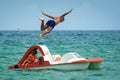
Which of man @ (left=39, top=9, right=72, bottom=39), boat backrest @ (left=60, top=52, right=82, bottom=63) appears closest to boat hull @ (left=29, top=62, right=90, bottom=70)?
boat backrest @ (left=60, top=52, right=82, bottom=63)

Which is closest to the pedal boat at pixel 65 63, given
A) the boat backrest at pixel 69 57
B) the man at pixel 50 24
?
the boat backrest at pixel 69 57

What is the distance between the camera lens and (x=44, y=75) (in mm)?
19938

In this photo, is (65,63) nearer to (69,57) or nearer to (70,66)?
(70,66)

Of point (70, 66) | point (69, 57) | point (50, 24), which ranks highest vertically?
point (50, 24)

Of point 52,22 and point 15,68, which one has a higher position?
point 52,22

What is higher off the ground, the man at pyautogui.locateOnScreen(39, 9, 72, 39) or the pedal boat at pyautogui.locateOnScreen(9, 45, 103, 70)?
the man at pyautogui.locateOnScreen(39, 9, 72, 39)

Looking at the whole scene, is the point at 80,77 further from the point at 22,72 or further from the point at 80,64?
the point at 22,72

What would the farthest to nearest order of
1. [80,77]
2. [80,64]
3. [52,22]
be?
[80,64] < [80,77] < [52,22]

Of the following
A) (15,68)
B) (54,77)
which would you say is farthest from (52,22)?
(15,68)

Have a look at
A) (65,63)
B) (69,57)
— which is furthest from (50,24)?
(69,57)

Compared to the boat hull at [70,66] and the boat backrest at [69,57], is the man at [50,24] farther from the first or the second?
the boat backrest at [69,57]

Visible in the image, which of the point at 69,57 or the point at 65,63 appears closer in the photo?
the point at 65,63

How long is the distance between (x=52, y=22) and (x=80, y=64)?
3.51 meters

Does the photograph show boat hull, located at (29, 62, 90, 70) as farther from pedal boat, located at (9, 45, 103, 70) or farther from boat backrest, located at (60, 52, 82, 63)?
boat backrest, located at (60, 52, 82, 63)
